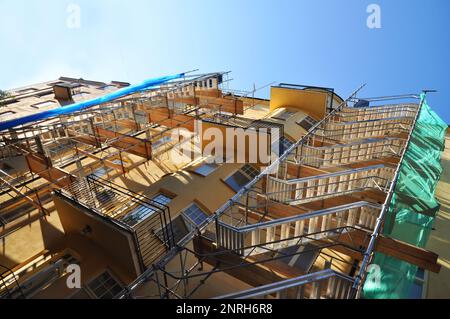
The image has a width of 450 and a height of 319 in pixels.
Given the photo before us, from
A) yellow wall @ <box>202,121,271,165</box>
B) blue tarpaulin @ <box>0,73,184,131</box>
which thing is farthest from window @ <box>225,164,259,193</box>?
blue tarpaulin @ <box>0,73,184,131</box>

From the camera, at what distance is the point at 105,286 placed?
9820mm

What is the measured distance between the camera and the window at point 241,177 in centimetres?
1598

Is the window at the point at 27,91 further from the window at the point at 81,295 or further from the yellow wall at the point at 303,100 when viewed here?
the window at the point at 81,295

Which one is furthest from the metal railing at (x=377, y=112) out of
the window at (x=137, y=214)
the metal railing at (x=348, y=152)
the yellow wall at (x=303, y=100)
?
the window at (x=137, y=214)

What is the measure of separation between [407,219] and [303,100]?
56.8 feet

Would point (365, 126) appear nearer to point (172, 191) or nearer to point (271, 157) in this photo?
point (271, 157)

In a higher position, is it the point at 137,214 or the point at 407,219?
the point at 407,219

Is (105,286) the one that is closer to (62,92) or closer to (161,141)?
(161,141)

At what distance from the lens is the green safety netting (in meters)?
7.36

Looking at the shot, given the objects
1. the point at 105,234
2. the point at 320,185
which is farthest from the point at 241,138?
the point at 105,234

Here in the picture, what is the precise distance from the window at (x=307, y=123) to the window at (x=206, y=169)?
995 cm

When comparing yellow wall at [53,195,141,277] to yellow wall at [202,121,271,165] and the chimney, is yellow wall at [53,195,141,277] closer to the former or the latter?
yellow wall at [202,121,271,165]

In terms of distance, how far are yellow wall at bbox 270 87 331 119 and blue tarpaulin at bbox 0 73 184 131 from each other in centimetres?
885
